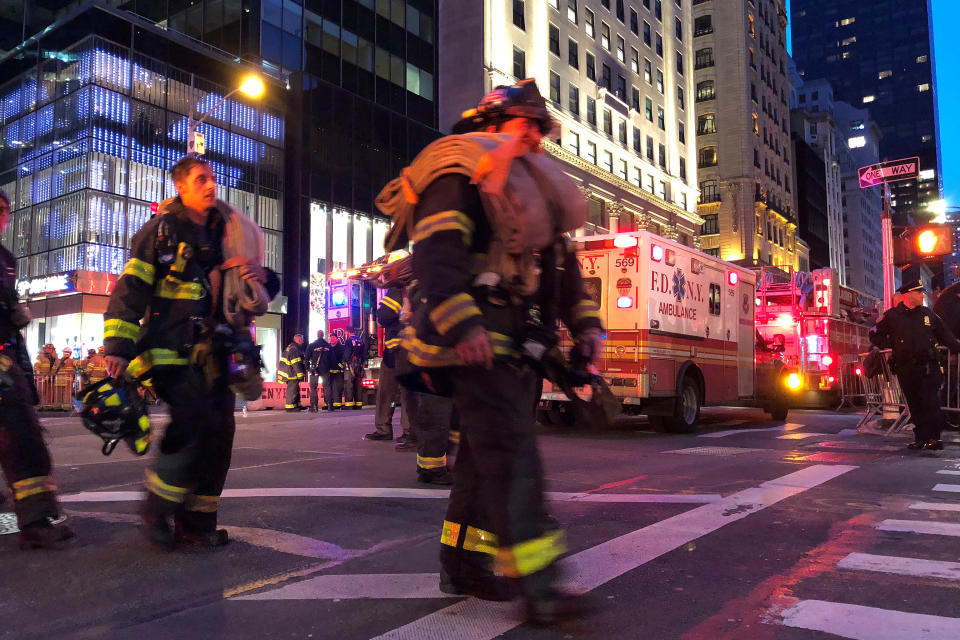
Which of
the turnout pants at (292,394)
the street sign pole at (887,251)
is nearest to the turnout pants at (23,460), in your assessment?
the turnout pants at (292,394)

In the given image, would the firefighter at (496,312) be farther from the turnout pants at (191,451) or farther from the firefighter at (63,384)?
the firefighter at (63,384)

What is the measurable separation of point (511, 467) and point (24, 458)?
8.77 feet

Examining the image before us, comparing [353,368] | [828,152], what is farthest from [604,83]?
[828,152]

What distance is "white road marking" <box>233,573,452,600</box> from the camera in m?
2.96

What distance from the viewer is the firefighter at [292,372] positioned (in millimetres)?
17688

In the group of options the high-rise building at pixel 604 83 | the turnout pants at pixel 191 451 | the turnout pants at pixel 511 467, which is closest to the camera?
the turnout pants at pixel 511 467

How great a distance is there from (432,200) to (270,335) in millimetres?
27080

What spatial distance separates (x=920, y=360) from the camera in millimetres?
8797

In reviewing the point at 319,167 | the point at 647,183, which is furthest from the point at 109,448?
the point at 647,183

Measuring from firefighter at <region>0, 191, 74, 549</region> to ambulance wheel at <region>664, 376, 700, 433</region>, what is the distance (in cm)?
843

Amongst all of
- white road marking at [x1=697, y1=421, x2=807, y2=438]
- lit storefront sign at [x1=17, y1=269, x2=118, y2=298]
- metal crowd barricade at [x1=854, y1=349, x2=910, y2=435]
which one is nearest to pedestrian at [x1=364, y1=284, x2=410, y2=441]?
white road marking at [x1=697, y1=421, x2=807, y2=438]

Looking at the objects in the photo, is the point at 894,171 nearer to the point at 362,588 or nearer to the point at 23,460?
the point at 362,588

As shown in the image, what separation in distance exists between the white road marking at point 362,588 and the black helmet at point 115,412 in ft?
3.63

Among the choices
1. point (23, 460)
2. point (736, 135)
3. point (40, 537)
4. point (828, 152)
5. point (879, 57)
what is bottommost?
point (40, 537)
